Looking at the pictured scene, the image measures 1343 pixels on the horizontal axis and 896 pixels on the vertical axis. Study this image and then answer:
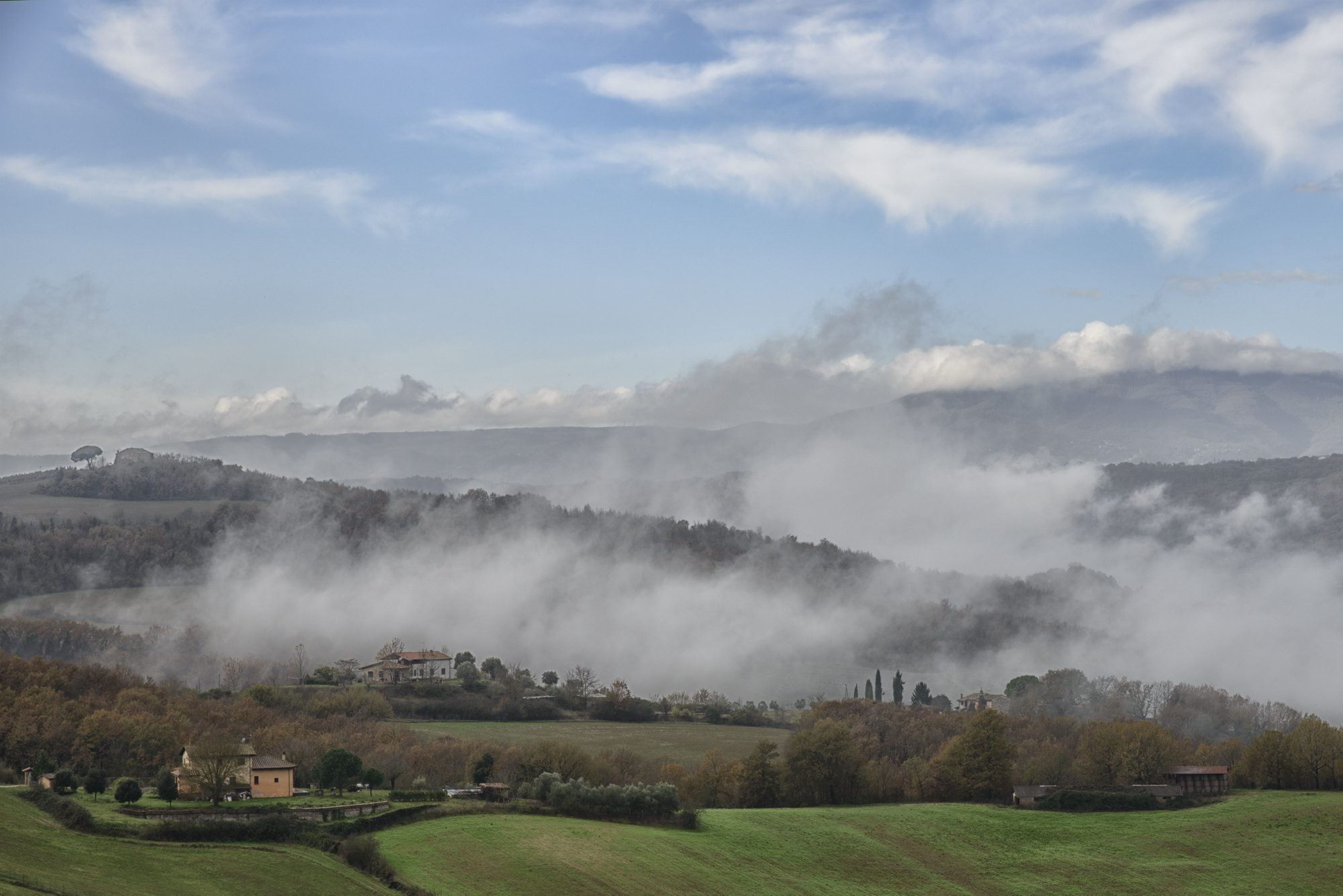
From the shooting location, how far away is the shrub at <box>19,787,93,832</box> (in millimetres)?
62719

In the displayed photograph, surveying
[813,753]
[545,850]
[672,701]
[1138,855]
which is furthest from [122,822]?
[672,701]

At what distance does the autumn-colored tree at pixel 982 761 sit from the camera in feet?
317

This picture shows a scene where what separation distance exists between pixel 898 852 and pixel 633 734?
72562mm

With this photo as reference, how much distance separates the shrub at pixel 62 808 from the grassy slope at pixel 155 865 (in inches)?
30.0

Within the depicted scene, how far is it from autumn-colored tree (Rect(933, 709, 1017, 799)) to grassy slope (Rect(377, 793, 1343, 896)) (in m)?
4.86

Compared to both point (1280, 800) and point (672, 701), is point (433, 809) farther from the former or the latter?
point (672, 701)

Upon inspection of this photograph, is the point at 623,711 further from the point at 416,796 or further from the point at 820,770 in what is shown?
the point at 416,796

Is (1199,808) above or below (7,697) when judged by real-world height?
below

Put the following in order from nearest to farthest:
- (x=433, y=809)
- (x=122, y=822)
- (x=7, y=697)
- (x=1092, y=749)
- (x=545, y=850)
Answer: (x=122, y=822)
(x=545, y=850)
(x=433, y=809)
(x=7, y=697)
(x=1092, y=749)

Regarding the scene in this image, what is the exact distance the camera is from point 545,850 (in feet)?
226

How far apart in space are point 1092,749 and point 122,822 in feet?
277

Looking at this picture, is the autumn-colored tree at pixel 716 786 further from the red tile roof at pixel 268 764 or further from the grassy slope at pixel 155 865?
the grassy slope at pixel 155 865

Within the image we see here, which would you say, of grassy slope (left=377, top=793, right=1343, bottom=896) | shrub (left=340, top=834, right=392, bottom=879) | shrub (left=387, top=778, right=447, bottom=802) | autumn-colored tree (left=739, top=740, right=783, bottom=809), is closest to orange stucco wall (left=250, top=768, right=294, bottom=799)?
shrub (left=387, top=778, right=447, bottom=802)

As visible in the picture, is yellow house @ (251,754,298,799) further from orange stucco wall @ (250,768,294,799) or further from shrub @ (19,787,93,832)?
shrub @ (19,787,93,832)
